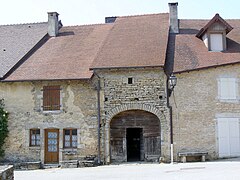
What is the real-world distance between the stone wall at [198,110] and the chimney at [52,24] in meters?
8.93

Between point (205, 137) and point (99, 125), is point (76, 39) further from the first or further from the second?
point (205, 137)

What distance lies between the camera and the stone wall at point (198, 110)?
56.9ft

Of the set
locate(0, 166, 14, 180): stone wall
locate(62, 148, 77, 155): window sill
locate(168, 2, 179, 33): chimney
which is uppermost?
locate(168, 2, 179, 33): chimney

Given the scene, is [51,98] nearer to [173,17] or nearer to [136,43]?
[136,43]

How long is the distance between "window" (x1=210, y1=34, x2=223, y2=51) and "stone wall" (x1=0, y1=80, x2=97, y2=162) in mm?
6562

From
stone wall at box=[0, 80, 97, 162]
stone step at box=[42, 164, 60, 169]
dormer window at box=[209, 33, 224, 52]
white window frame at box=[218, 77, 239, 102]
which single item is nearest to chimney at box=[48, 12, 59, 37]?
stone wall at box=[0, 80, 97, 162]

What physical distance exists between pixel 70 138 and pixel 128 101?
11.2 ft

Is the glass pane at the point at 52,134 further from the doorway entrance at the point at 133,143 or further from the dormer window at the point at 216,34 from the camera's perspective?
the dormer window at the point at 216,34

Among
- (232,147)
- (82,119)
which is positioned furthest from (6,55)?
(232,147)

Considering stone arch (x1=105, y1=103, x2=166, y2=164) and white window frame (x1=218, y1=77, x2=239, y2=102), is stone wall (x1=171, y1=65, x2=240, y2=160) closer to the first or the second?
white window frame (x1=218, y1=77, x2=239, y2=102)

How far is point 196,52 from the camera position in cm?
1914

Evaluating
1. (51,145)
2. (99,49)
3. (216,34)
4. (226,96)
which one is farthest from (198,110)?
(51,145)

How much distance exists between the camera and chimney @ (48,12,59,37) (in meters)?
22.8

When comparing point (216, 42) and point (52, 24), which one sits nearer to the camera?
point (216, 42)
